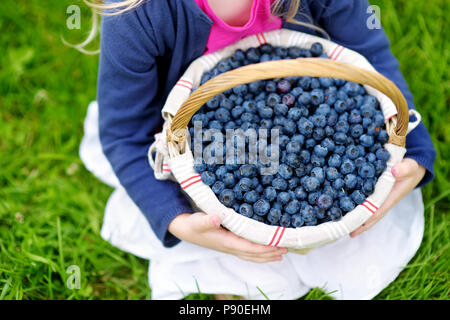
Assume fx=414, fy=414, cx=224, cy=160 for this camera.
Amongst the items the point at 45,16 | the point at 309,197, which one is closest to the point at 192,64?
the point at 309,197

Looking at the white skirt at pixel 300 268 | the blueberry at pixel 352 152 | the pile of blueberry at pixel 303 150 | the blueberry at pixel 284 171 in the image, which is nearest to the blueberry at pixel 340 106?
the pile of blueberry at pixel 303 150

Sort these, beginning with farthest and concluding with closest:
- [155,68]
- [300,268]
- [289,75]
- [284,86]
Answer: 1. [300,268]
2. [155,68]
3. [284,86]
4. [289,75]

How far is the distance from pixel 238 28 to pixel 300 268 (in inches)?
29.7

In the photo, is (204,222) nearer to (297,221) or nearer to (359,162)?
(297,221)

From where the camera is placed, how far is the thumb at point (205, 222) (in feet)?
3.11

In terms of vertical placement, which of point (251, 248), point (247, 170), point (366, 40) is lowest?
point (251, 248)

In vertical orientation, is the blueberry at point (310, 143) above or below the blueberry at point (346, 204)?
above

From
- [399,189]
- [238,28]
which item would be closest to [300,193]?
[399,189]

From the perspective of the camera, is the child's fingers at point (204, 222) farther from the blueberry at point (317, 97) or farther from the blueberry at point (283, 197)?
the blueberry at point (317, 97)

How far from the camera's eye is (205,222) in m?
0.97

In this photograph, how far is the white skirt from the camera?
1.30 m

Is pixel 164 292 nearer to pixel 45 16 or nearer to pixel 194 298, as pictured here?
pixel 194 298

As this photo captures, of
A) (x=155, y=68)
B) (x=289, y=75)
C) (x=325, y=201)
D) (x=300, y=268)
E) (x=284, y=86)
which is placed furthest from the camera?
(x=300, y=268)

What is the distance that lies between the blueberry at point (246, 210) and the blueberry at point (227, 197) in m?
0.03
